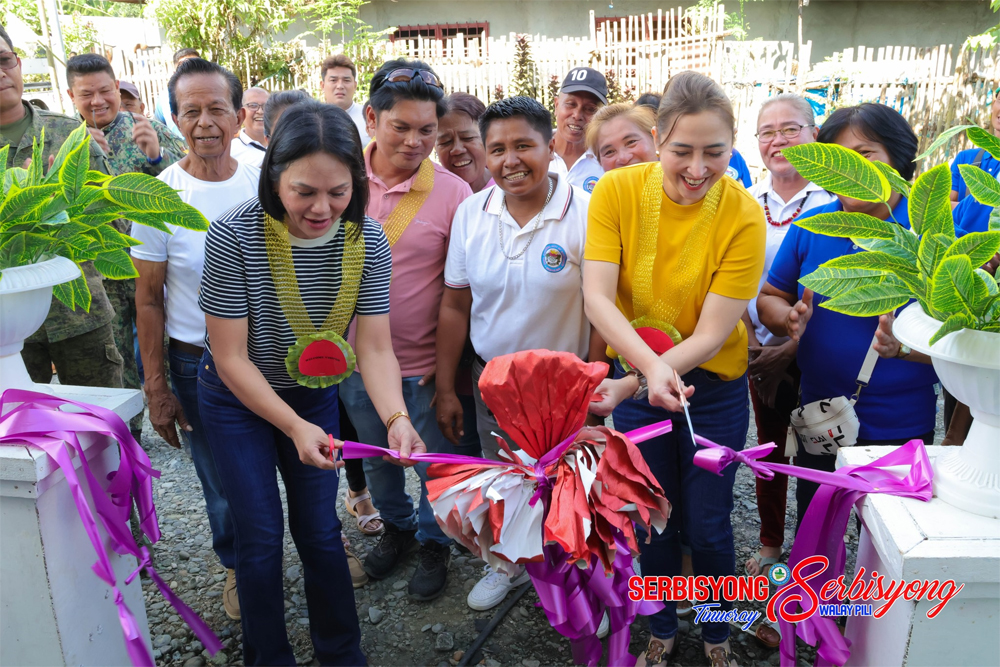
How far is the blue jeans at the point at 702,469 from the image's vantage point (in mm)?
2164

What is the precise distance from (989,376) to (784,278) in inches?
46.2

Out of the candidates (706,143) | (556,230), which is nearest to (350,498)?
(556,230)

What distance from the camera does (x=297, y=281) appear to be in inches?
79.4

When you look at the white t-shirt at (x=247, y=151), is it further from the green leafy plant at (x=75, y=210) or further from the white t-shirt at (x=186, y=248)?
the green leafy plant at (x=75, y=210)

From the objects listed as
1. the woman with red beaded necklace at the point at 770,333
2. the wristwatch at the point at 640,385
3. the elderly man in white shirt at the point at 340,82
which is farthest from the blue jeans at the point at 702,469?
the elderly man in white shirt at the point at 340,82

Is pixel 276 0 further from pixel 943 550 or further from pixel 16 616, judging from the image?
pixel 943 550

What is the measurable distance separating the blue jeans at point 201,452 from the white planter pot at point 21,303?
0.56 metres

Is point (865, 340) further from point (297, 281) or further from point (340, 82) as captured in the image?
point (340, 82)

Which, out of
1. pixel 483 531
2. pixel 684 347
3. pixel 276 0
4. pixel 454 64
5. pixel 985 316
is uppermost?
pixel 276 0

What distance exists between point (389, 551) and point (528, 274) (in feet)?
4.48

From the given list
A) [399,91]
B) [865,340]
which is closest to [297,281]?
[399,91]

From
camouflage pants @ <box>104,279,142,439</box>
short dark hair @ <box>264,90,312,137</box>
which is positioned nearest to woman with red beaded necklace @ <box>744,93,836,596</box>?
short dark hair @ <box>264,90,312,137</box>

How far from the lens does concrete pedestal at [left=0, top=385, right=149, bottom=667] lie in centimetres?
171

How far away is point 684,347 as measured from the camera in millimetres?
2010
